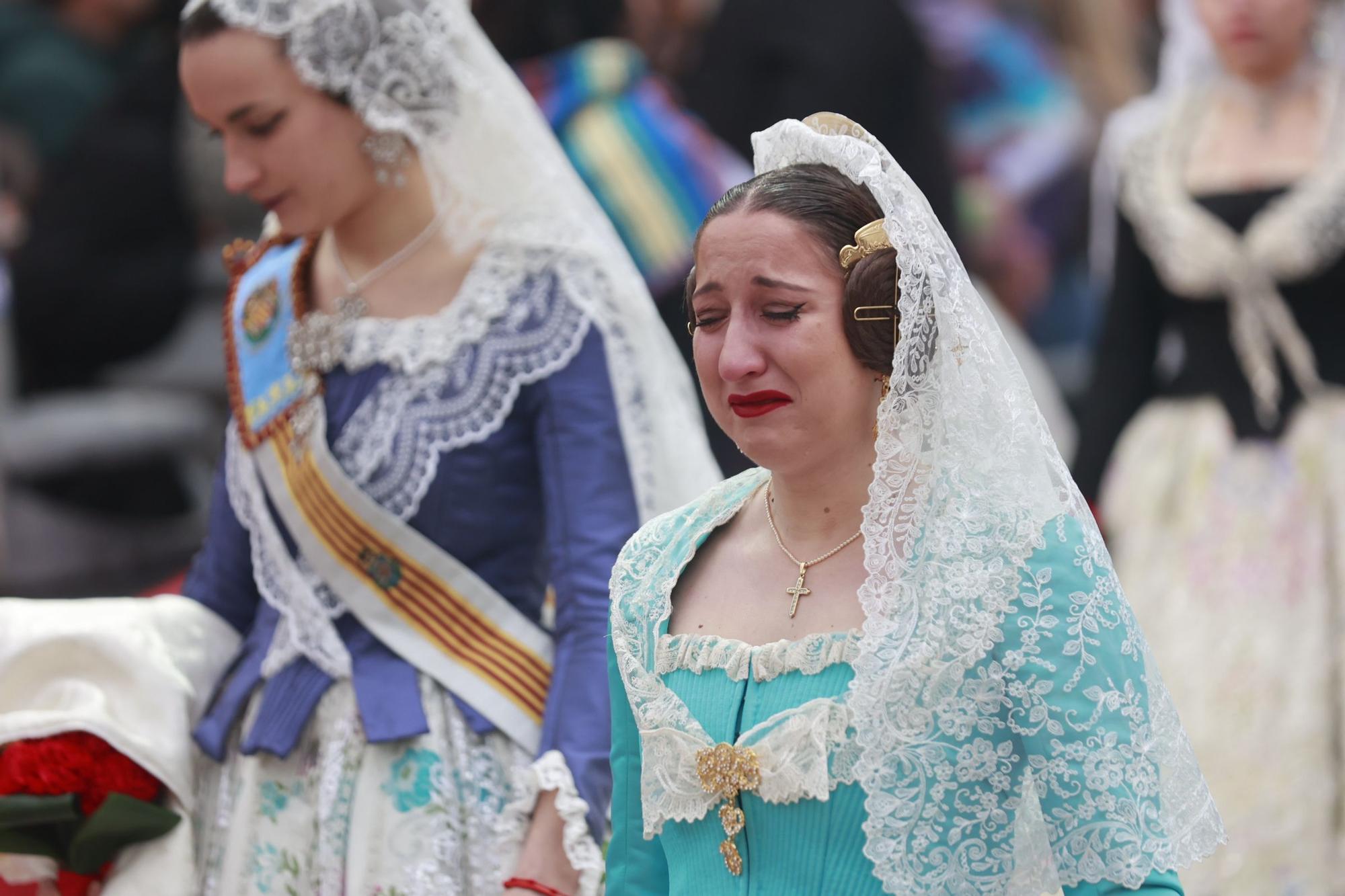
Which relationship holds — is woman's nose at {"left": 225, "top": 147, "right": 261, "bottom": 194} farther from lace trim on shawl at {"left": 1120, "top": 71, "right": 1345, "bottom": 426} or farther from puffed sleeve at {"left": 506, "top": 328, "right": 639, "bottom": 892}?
lace trim on shawl at {"left": 1120, "top": 71, "right": 1345, "bottom": 426}

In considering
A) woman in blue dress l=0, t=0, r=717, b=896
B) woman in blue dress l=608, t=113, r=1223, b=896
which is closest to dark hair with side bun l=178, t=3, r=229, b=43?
woman in blue dress l=0, t=0, r=717, b=896

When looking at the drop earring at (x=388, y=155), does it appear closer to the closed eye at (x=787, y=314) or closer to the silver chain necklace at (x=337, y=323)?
the silver chain necklace at (x=337, y=323)

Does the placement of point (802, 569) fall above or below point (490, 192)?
below

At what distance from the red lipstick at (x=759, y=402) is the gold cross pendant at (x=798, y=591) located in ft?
0.74

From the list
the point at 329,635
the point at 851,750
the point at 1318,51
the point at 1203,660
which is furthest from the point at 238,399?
the point at 1318,51

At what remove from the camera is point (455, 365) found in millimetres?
3551

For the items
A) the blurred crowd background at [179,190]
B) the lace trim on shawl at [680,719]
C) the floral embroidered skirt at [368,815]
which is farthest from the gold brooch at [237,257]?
the blurred crowd background at [179,190]

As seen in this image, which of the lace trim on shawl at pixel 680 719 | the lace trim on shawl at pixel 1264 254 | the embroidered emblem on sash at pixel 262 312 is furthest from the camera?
the lace trim on shawl at pixel 1264 254

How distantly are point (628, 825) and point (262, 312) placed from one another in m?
1.41

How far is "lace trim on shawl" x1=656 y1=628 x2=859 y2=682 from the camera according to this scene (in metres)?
2.61

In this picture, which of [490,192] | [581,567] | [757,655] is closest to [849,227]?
[757,655]

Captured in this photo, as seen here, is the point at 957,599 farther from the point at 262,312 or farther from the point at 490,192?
the point at 262,312

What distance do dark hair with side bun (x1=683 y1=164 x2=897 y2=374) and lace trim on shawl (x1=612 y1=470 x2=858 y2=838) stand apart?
36cm

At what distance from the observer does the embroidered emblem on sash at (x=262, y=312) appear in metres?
3.79
